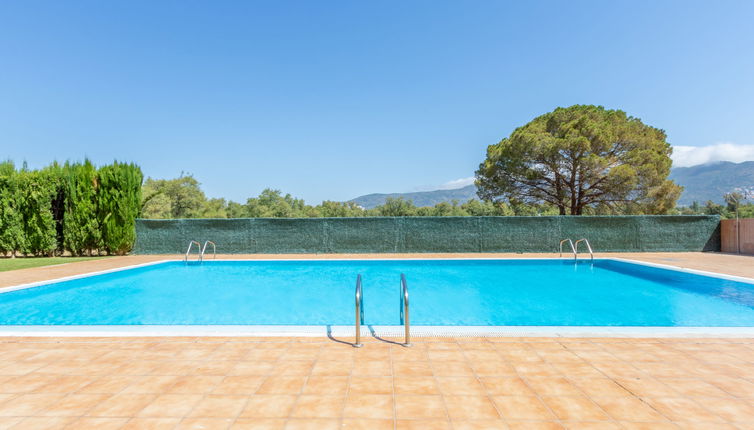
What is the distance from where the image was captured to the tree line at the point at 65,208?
43.3ft

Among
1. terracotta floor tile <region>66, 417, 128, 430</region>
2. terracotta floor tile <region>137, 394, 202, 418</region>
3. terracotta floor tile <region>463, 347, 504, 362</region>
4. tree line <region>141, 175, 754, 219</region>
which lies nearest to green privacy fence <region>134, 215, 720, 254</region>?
tree line <region>141, 175, 754, 219</region>

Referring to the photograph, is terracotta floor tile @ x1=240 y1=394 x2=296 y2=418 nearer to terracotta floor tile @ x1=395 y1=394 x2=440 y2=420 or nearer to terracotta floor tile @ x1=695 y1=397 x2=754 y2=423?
terracotta floor tile @ x1=395 y1=394 x2=440 y2=420

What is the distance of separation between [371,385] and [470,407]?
29.7 inches

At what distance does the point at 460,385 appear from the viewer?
Answer: 2.74m

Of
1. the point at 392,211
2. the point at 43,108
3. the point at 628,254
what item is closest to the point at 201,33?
the point at 43,108

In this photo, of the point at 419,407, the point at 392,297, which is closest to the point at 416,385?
the point at 419,407

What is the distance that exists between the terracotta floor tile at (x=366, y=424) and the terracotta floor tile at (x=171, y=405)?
3.60 feet

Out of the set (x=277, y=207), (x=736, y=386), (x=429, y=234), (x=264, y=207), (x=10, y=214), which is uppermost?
(x=277, y=207)

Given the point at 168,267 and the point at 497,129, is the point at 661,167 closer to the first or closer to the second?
the point at 497,129

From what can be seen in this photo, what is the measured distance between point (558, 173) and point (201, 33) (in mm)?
19291

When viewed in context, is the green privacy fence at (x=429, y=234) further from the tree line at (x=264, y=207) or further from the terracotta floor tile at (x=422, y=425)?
the terracotta floor tile at (x=422, y=425)

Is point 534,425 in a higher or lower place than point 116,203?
lower

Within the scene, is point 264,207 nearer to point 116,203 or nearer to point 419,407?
point 116,203

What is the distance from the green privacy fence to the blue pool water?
285cm
